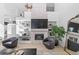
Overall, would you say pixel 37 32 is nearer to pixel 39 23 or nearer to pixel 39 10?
pixel 39 23

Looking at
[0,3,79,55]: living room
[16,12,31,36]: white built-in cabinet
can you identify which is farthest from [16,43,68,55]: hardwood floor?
[16,12,31,36]: white built-in cabinet

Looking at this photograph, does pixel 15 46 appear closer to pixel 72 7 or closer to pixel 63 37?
pixel 63 37

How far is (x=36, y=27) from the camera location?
1274 mm

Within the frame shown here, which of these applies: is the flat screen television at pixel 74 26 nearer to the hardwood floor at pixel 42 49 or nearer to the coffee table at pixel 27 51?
the hardwood floor at pixel 42 49

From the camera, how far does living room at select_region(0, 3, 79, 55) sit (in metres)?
1.25

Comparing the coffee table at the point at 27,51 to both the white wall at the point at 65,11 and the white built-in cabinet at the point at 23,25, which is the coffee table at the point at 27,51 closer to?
the white built-in cabinet at the point at 23,25

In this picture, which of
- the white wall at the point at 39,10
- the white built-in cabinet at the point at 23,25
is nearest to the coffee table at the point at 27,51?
the white built-in cabinet at the point at 23,25

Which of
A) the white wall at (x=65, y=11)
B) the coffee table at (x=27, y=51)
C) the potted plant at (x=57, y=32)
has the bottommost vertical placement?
the coffee table at (x=27, y=51)

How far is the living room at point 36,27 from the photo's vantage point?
1.25 m

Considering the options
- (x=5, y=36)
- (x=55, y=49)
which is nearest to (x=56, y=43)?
(x=55, y=49)

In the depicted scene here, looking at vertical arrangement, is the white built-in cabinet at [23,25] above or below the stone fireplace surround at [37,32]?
above

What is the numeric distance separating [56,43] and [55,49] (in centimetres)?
5

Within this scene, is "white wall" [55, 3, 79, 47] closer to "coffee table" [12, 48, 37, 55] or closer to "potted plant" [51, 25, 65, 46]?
"potted plant" [51, 25, 65, 46]
